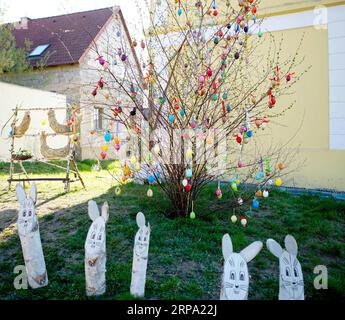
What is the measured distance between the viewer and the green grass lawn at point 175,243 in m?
2.77

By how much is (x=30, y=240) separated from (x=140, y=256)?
2.73 ft

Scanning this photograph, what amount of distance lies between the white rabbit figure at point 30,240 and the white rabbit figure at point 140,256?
73 centimetres

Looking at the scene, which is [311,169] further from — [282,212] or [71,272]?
[71,272]

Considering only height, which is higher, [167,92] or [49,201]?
[167,92]

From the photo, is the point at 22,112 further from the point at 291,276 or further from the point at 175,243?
the point at 291,276

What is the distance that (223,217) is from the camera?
4.38m

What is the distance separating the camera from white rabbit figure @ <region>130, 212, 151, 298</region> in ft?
8.02

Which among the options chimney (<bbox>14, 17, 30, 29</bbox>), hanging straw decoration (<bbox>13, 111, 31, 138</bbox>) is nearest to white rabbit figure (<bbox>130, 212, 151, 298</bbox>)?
hanging straw decoration (<bbox>13, 111, 31, 138</bbox>)

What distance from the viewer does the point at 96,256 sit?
2.48m

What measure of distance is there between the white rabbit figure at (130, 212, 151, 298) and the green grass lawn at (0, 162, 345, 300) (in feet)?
0.30

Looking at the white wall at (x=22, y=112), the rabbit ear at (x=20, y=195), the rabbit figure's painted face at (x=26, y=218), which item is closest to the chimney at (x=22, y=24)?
the white wall at (x=22, y=112)

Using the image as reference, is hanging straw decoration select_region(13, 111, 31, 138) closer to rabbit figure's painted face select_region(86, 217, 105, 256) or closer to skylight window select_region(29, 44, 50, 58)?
rabbit figure's painted face select_region(86, 217, 105, 256)

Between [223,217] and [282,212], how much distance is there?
0.88 metres
